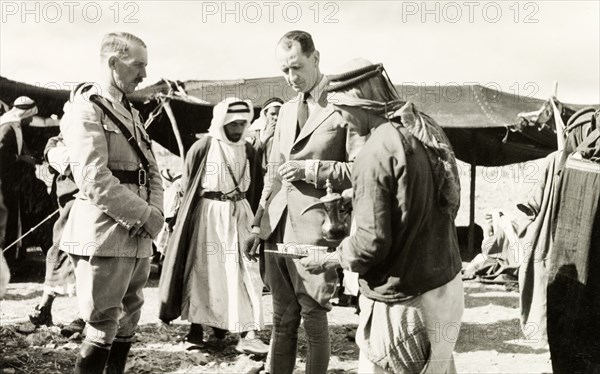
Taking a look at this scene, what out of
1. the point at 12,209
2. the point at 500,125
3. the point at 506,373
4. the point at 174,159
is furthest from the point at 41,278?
the point at 174,159

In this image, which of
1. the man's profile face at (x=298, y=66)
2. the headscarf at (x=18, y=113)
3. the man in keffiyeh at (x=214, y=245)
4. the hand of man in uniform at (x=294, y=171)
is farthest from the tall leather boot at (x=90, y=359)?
the headscarf at (x=18, y=113)

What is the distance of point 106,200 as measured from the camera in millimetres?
3217

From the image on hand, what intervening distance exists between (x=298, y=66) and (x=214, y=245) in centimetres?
222

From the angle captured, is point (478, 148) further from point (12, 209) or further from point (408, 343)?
point (408, 343)

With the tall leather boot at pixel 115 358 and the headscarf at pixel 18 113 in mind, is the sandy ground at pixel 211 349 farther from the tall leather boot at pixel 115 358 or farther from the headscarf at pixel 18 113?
the headscarf at pixel 18 113

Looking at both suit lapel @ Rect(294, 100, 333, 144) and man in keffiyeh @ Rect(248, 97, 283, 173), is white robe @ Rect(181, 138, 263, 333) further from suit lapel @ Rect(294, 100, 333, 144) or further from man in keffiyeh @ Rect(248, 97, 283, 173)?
suit lapel @ Rect(294, 100, 333, 144)

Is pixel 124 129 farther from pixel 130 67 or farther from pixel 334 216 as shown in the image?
pixel 334 216

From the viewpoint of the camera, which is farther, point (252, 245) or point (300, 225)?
→ point (252, 245)

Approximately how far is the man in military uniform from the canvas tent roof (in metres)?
5.89

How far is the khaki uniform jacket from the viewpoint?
10.5 feet

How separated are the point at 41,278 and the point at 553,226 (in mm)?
6953

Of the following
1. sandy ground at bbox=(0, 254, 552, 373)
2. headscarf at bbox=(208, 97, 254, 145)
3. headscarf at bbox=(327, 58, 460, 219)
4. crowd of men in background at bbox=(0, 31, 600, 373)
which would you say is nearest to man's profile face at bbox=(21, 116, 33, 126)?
sandy ground at bbox=(0, 254, 552, 373)

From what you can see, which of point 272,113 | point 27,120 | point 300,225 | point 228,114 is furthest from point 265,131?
point 27,120

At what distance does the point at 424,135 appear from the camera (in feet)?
8.23
